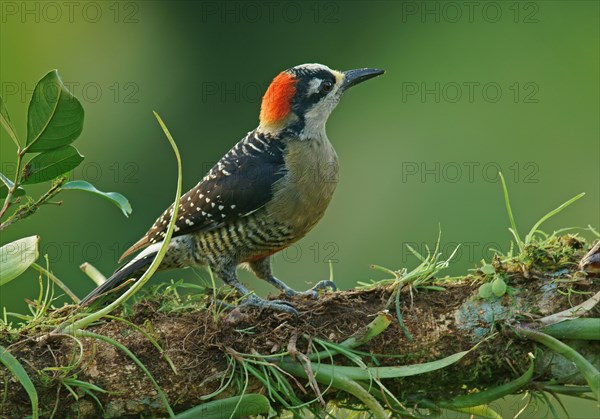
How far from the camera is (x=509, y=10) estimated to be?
568 inches

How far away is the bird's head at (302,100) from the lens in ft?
16.6

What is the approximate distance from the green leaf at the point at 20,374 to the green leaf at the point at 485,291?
4.78 feet

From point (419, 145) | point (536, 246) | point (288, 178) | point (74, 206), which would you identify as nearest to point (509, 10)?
point (419, 145)

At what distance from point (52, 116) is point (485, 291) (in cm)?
156

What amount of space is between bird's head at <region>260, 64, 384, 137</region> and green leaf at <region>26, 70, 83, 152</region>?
6.79ft

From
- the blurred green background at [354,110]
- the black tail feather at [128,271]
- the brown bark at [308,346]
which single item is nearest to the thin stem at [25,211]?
the brown bark at [308,346]

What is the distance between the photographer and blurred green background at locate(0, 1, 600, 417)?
11.2 metres

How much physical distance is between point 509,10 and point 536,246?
39.5 ft

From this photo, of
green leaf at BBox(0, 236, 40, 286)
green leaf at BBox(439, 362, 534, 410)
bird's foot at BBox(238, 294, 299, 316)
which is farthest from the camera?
bird's foot at BBox(238, 294, 299, 316)

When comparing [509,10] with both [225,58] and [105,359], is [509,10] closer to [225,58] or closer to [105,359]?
[225,58]

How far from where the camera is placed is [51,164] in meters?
3.21

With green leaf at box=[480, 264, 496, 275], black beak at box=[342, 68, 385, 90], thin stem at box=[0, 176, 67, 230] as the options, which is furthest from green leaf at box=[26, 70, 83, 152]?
black beak at box=[342, 68, 385, 90]

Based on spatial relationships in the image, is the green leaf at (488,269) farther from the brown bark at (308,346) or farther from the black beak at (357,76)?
the black beak at (357,76)

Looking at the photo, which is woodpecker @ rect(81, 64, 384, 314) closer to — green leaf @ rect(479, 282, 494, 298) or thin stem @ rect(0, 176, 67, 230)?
thin stem @ rect(0, 176, 67, 230)
